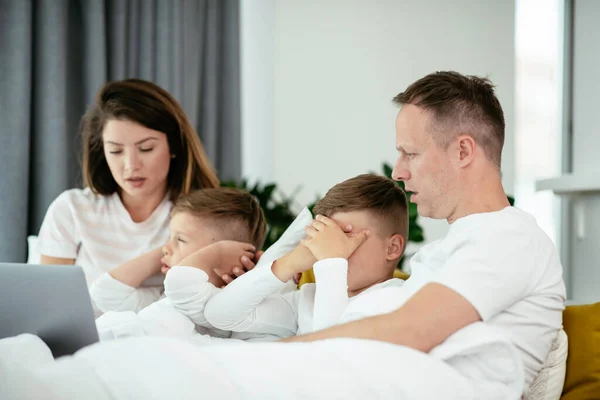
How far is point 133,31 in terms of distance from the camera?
358 cm

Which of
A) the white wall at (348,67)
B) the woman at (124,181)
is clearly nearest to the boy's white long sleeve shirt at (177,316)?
the woman at (124,181)

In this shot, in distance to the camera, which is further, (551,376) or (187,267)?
(187,267)

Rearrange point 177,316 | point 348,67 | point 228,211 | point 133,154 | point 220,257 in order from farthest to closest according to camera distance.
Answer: point 348,67, point 133,154, point 228,211, point 220,257, point 177,316

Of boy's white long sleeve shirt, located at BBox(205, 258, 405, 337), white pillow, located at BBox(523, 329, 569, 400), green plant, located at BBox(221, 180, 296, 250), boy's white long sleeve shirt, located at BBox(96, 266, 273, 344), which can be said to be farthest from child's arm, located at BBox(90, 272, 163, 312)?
green plant, located at BBox(221, 180, 296, 250)

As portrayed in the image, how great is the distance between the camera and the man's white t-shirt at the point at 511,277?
46.4 inches

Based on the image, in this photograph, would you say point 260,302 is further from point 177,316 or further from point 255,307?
point 177,316

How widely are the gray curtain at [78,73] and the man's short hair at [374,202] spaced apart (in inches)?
71.7

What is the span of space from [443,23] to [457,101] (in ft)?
9.90

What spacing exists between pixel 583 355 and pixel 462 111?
21.6 inches

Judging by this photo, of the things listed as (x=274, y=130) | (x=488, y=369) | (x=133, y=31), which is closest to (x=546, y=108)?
(x=274, y=130)

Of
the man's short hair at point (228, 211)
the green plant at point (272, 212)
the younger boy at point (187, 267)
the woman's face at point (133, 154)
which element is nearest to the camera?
the younger boy at point (187, 267)

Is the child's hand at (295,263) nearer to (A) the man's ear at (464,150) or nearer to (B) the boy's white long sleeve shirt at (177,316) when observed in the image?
(B) the boy's white long sleeve shirt at (177,316)

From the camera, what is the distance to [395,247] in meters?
1.66

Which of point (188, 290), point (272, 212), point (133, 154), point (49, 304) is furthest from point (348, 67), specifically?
point (49, 304)
